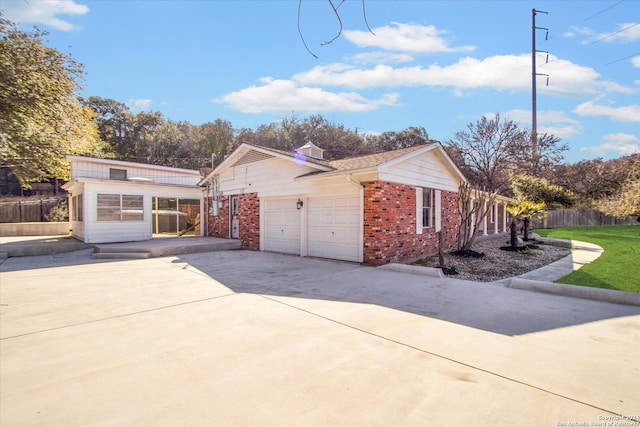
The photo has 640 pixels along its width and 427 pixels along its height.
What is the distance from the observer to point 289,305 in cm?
512

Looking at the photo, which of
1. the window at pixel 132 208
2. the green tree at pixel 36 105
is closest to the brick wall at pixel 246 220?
the window at pixel 132 208

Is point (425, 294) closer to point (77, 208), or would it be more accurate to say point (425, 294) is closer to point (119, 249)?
point (119, 249)

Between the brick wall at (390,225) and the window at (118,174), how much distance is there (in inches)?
530

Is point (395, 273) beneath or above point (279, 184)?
beneath

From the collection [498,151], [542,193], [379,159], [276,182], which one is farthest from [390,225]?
[498,151]

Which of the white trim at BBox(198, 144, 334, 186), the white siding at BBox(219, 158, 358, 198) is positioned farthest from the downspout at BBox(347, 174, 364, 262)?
the white trim at BBox(198, 144, 334, 186)

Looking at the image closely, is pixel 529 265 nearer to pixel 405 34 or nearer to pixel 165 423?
pixel 405 34

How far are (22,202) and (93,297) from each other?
22538 mm

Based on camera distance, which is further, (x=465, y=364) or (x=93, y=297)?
(x=93, y=297)

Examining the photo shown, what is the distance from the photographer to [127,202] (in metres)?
14.4

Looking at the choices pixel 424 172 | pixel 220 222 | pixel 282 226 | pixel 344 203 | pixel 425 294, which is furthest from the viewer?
pixel 220 222

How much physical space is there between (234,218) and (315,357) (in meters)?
11.9

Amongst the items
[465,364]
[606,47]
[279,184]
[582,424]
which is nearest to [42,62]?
[279,184]

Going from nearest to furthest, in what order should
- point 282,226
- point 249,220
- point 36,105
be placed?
point 282,226
point 36,105
point 249,220
